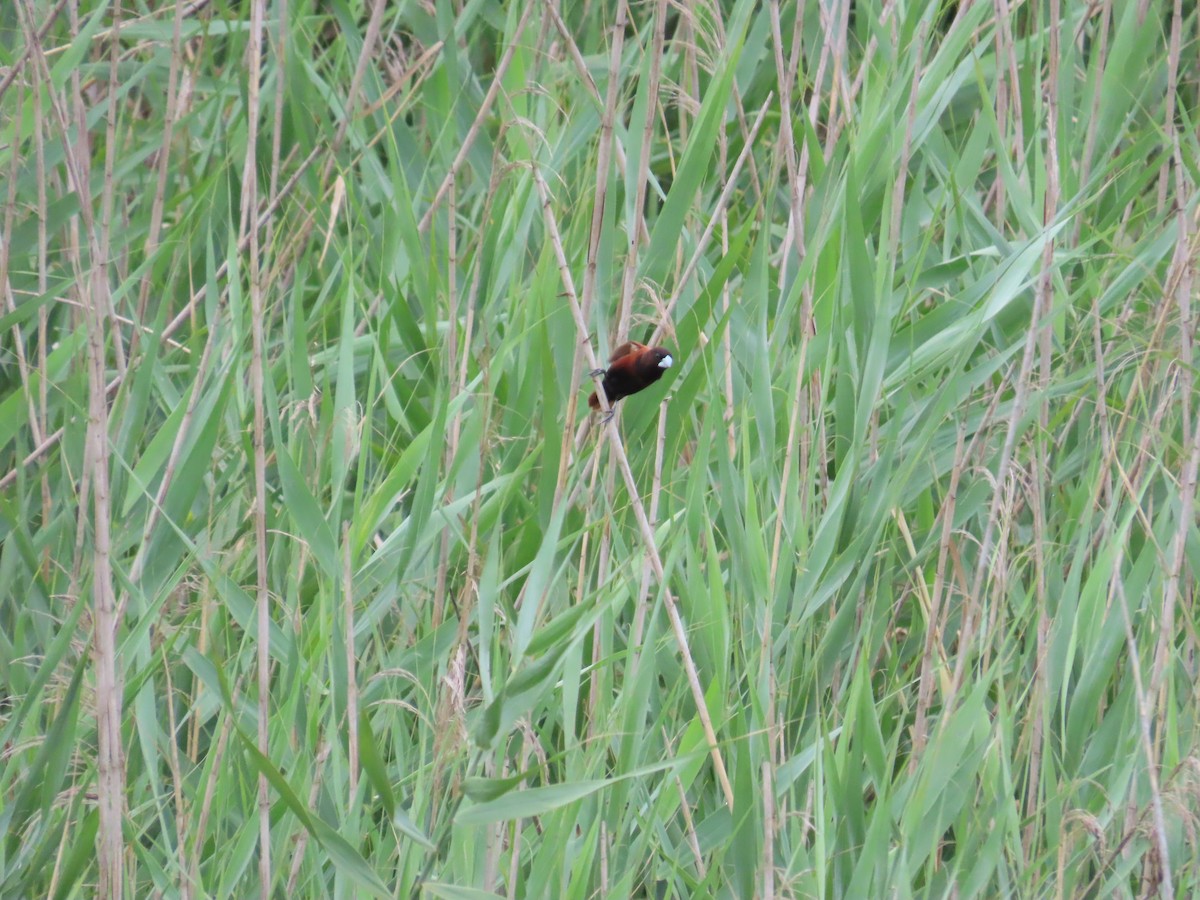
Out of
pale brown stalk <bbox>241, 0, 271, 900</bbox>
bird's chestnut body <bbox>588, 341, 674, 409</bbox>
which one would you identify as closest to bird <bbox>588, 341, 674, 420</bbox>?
bird's chestnut body <bbox>588, 341, 674, 409</bbox>

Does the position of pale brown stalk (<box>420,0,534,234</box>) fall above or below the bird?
above

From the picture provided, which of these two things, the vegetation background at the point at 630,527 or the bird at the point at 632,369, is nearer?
the vegetation background at the point at 630,527

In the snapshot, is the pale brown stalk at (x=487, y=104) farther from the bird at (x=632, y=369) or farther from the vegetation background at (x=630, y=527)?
the bird at (x=632, y=369)

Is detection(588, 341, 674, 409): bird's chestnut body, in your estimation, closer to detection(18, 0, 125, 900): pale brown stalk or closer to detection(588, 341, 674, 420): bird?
detection(588, 341, 674, 420): bird

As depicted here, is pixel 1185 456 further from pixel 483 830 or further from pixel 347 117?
pixel 347 117

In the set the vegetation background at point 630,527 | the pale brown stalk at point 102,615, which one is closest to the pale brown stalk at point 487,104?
the vegetation background at point 630,527

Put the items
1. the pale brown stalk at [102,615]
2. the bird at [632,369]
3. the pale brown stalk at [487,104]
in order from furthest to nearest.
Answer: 1. the pale brown stalk at [487,104]
2. the bird at [632,369]
3. the pale brown stalk at [102,615]
